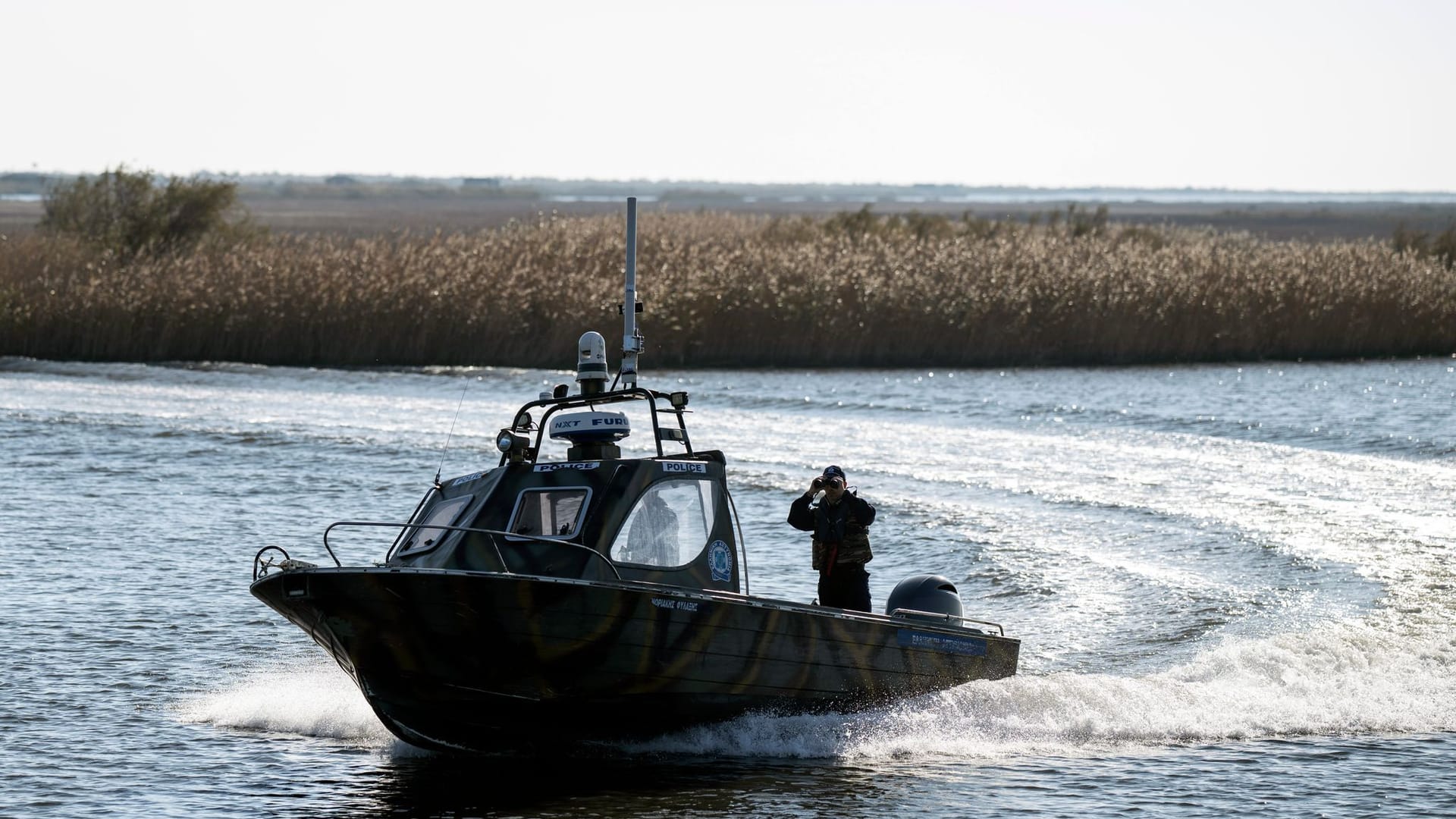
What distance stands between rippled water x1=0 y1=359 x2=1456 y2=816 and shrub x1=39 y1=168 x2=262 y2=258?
405 inches

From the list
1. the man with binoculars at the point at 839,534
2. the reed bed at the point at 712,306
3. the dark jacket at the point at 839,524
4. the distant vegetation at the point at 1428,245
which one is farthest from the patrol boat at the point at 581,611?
the distant vegetation at the point at 1428,245

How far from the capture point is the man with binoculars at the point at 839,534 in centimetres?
1454

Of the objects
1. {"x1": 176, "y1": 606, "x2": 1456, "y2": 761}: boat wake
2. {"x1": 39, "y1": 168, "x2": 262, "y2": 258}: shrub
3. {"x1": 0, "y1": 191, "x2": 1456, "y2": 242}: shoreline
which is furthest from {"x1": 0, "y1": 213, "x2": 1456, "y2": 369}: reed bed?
{"x1": 0, "y1": 191, "x2": 1456, "y2": 242}: shoreline

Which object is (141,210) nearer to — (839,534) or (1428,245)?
(1428,245)

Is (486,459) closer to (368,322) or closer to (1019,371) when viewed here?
(368,322)

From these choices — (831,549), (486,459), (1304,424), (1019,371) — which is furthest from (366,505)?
(1019,371)

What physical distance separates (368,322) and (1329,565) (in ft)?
75.8

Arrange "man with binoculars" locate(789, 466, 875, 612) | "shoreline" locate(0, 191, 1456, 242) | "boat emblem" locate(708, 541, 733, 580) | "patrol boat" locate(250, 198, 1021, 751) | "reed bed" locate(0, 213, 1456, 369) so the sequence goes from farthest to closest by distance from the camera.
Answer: "shoreline" locate(0, 191, 1456, 242), "reed bed" locate(0, 213, 1456, 369), "man with binoculars" locate(789, 466, 875, 612), "boat emblem" locate(708, 541, 733, 580), "patrol boat" locate(250, 198, 1021, 751)

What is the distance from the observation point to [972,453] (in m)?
28.5

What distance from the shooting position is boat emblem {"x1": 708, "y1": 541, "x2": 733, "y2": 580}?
1368 cm

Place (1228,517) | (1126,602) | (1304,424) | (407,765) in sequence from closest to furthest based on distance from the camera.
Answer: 1. (407,765)
2. (1126,602)
3. (1228,517)
4. (1304,424)

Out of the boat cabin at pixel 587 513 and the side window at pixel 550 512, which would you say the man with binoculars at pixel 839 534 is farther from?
the side window at pixel 550 512

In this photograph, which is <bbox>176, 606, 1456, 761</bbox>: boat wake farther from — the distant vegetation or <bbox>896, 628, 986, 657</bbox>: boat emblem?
the distant vegetation

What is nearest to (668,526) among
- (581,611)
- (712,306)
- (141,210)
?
(581,611)
